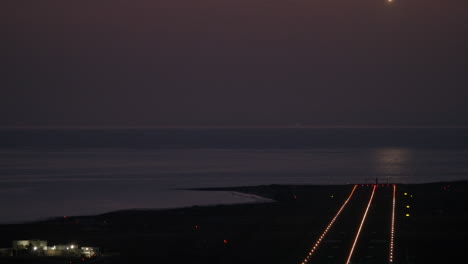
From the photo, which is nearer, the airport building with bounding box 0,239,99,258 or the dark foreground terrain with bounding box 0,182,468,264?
the dark foreground terrain with bounding box 0,182,468,264

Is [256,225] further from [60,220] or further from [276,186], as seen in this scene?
[276,186]

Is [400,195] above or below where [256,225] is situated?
above

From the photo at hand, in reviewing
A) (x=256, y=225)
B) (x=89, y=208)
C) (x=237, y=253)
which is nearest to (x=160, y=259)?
(x=237, y=253)

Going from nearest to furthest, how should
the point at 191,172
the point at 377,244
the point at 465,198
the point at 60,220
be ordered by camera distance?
the point at 377,244 → the point at 60,220 → the point at 465,198 → the point at 191,172

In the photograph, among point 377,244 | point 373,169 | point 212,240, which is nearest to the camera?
point 377,244

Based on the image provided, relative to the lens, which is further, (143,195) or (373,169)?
(373,169)

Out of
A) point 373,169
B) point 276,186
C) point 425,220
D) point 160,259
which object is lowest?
point 160,259

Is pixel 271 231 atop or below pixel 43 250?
atop

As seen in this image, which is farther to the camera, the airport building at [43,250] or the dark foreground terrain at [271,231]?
the airport building at [43,250]
